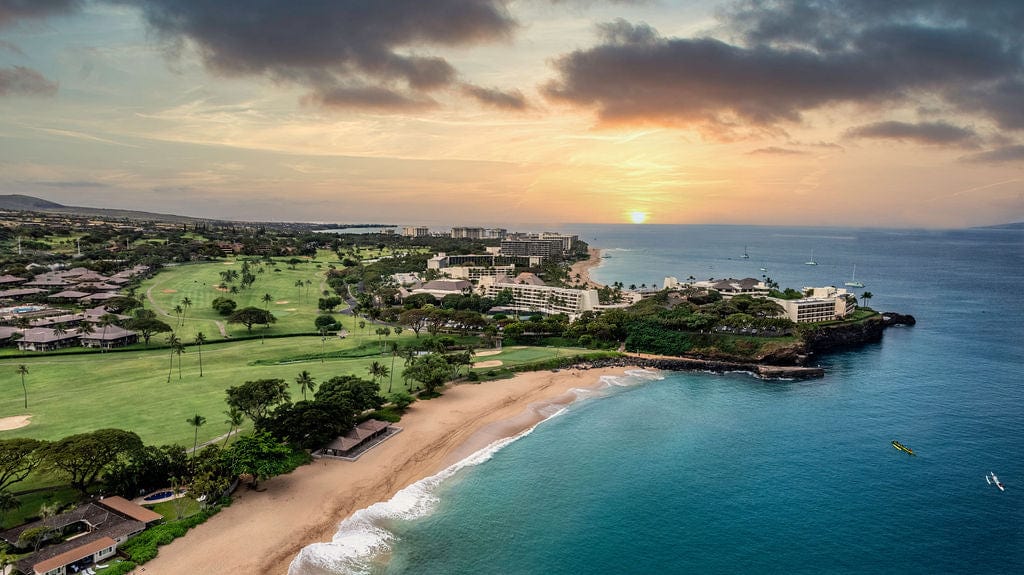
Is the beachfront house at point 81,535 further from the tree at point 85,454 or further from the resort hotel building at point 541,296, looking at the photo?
the resort hotel building at point 541,296

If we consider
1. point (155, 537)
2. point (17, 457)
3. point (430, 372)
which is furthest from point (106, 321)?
point (155, 537)

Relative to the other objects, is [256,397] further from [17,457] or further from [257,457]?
[17,457]

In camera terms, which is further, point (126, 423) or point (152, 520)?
point (126, 423)

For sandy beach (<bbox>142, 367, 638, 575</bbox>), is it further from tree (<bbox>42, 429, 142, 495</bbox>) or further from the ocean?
tree (<bbox>42, 429, 142, 495</bbox>)

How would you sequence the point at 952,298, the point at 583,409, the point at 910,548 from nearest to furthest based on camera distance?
the point at 910,548
the point at 583,409
the point at 952,298

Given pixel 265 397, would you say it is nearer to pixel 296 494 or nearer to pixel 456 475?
pixel 296 494

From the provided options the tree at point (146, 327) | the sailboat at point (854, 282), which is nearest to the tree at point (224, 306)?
the tree at point (146, 327)

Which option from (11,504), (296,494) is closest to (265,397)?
(296,494)
